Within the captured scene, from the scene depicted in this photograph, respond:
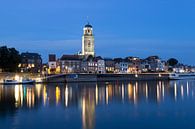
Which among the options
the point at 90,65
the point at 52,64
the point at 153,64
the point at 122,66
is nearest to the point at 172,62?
the point at 153,64

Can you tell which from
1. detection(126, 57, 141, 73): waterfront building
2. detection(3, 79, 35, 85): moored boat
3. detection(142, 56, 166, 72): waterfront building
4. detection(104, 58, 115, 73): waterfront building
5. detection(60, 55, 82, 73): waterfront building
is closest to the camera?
detection(3, 79, 35, 85): moored boat

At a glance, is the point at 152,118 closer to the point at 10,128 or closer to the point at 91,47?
the point at 10,128

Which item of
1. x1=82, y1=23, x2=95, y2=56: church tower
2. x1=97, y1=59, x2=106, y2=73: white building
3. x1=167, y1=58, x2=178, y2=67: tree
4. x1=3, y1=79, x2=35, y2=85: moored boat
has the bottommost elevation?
x1=3, y1=79, x2=35, y2=85: moored boat

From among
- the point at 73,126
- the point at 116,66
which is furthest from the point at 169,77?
the point at 73,126

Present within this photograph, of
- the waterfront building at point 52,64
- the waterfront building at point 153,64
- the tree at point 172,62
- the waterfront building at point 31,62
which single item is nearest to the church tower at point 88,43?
the waterfront building at point 52,64

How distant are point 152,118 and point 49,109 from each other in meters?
8.30

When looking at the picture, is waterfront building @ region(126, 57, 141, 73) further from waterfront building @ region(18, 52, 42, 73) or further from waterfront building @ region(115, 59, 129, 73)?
waterfront building @ region(18, 52, 42, 73)

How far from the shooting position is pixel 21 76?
78.1 metres

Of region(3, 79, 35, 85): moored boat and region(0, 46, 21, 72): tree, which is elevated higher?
region(0, 46, 21, 72): tree

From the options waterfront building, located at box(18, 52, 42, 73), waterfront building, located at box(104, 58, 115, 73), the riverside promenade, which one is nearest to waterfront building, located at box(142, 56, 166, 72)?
waterfront building, located at box(104, 58, 115, 73)

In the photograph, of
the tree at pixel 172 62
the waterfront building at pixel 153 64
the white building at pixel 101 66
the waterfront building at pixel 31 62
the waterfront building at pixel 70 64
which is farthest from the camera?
the tree at pixel 172 62

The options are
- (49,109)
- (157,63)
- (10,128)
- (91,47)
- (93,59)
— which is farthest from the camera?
(157,63)

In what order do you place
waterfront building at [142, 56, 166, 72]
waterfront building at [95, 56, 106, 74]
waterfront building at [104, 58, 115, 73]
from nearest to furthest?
waterfront building at [95, 56, 106, 74]
waterfront building at [104, 58, 115, 73]
waterfront building at [142, 56, 166, 72]

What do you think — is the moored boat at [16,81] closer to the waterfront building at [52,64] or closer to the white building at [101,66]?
the waterfront building at [52,64]
